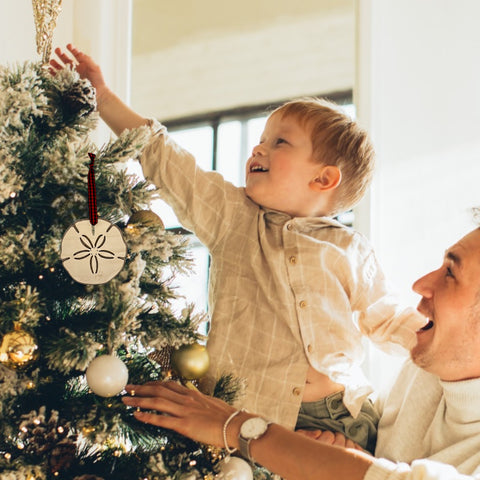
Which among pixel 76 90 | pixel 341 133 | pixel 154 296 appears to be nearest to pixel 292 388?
pixel 154 296

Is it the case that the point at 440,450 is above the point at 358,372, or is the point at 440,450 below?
below

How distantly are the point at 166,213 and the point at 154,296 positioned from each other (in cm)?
192

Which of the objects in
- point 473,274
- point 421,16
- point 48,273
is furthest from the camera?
point 421,16

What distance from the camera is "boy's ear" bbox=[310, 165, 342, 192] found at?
4.69ft

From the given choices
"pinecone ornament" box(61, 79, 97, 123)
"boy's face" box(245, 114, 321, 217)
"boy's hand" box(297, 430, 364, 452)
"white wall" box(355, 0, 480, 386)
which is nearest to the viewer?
"pinecone ornament" box(61, 79, 97, 123)

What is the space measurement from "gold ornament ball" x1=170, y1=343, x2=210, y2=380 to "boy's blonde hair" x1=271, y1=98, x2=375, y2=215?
550 mm

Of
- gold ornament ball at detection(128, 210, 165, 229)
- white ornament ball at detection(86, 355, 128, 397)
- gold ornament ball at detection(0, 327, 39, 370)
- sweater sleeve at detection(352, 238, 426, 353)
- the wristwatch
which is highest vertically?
gold ornament ball at detection(128, 210, 165, 229)

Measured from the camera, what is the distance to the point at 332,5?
264 cm

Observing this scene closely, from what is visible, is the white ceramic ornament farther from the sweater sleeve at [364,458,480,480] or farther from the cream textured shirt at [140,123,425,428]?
the sweater sleeve at [364,458,480,480]

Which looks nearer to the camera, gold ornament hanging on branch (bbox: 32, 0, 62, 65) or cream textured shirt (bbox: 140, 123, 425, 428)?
gold ornament hanging on branch (bbox: 32, 0, 62, 65)

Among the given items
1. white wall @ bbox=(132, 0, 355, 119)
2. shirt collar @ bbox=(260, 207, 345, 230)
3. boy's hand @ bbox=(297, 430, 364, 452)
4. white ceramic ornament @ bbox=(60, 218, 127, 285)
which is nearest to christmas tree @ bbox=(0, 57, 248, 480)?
white ceramic ornament @ bbox=(60, 218, 127, 285)

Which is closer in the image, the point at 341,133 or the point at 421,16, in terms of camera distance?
the point at 341,133

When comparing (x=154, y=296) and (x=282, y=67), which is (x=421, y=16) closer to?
(x=282, y=67)

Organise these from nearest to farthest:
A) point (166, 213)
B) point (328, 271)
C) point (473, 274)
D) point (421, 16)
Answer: point (473, 274), point (328, 271), point (421, 16), point (166, 213)
